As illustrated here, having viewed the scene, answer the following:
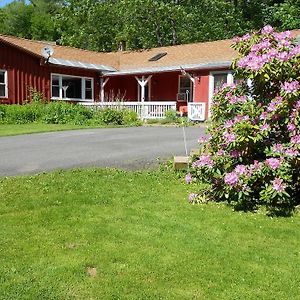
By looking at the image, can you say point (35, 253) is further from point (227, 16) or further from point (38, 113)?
point (227, 16)

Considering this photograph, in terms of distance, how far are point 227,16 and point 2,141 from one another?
27.2 meters

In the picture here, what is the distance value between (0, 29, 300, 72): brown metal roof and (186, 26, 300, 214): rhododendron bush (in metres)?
17.8

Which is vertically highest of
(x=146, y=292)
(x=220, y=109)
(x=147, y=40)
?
(x=147, y=40)

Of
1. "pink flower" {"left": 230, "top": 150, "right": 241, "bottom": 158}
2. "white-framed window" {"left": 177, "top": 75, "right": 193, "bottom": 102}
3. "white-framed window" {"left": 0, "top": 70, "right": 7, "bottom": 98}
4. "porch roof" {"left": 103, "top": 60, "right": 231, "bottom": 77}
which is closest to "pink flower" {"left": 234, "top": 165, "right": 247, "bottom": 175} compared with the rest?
"pink flower" {"left": 230, "top": 150, "right": 241, "bottom": 158}

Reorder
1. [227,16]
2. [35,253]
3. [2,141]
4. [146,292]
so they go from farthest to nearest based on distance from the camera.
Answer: [227,16]
[2,141]
[35,253]
[146,292]

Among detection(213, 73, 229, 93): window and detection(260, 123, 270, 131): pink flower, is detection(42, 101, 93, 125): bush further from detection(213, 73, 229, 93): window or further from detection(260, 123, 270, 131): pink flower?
detection(260, 123, 270, 131): pink flower

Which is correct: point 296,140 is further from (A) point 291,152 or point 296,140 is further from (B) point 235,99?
(B) point 235,99

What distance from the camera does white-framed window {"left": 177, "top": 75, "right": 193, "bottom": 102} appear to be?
25.2m

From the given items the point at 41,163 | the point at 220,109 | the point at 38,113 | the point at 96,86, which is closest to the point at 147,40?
the point at 96,86

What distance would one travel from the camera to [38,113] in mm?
20297

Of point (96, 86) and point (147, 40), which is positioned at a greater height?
point (147, 40)

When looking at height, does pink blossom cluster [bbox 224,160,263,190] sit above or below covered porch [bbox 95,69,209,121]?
below

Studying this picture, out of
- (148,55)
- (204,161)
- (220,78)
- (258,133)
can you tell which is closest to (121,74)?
(148,55)

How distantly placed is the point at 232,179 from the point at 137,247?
5.35ft
